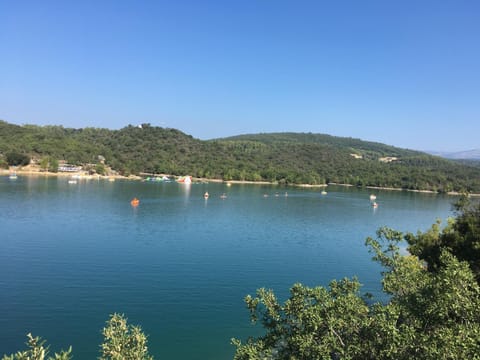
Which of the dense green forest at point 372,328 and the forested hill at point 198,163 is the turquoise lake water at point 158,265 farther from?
the forested hill at point 198,163

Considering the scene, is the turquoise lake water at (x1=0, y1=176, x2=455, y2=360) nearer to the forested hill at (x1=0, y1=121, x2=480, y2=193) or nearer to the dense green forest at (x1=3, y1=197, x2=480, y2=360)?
the dense green forest at (x1=3, y1=197, x2=480, y2=360)

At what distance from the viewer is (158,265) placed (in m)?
35.3

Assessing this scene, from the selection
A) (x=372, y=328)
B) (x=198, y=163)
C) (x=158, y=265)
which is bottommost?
(x=158, y=265)

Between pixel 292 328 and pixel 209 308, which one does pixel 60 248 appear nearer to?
pixel 209 308

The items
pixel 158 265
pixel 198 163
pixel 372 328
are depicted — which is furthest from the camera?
pixel 198 163

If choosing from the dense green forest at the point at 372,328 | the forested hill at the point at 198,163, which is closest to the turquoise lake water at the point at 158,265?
the dense green forest at the point at 372,328

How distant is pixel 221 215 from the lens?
2763 inches

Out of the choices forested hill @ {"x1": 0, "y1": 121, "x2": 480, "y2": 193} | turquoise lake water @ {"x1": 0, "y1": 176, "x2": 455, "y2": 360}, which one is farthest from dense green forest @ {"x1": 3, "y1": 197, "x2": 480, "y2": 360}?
forested hill @ {"x1": 0, "y1": 121, "x2": 480, "y2": 193}

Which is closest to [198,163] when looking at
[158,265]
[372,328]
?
[158,265]

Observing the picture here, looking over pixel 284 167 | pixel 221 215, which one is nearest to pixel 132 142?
pixel 284 167

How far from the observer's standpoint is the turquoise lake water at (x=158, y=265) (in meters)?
22.1

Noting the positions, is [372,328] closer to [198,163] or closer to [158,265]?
[158,265]

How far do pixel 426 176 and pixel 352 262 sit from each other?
479ft

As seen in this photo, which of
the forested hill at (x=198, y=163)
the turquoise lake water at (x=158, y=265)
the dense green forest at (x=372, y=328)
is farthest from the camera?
the forested hill at (x=198, y=163)
